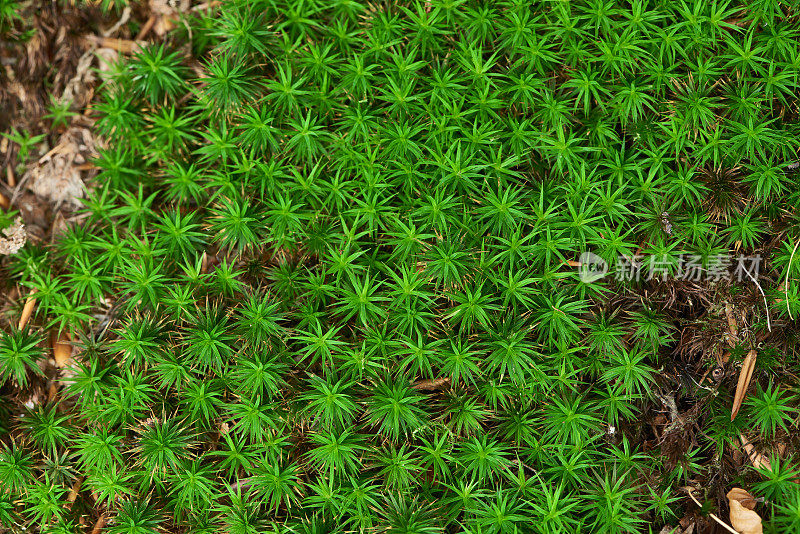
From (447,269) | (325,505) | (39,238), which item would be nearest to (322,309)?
(447,269)

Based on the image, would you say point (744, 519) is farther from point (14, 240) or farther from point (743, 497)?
point (14, 240)

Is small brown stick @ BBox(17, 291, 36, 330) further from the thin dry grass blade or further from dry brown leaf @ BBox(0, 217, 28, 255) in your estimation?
dry brown leaf @ BBox(0, 217, 28, 255)

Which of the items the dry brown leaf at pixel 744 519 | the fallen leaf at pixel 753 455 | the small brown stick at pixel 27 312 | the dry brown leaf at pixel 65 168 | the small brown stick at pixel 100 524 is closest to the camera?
the dry brown leaf at pixel 744 519

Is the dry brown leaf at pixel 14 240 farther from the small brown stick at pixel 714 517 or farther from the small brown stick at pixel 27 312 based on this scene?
the small brown stick at pixel 714 517

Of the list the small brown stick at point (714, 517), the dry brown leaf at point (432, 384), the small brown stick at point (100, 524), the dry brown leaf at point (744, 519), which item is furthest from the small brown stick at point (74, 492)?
the dry brown leaf at point (744, 519)

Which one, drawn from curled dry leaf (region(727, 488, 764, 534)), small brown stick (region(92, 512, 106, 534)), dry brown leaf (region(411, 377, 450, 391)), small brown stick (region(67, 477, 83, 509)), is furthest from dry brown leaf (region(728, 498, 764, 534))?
small brown stick (region(67, 477, 83, 509))
